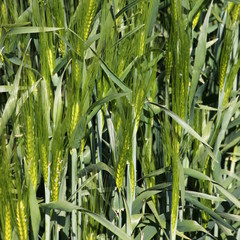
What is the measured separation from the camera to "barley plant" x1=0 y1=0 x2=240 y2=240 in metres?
1.47

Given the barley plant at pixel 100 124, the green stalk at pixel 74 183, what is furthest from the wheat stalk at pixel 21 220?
the green stalk at pixel 74 183

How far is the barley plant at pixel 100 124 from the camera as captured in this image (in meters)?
1.47

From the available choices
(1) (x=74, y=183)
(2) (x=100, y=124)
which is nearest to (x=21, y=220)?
A: (1) (x=74, y=183)

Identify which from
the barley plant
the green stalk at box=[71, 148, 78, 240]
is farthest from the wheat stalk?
the green stalk at box=[71, 148, 78, 240]

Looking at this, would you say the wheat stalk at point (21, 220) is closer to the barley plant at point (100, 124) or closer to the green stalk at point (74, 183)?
the barley plant at point (100, 124)

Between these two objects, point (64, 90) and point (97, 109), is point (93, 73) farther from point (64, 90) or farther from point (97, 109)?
point (64, 90)

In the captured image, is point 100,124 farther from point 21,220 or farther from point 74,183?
point 21,220

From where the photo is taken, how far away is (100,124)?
1.73 metres

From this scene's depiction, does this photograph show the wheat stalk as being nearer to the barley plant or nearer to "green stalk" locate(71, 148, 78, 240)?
the barley plant

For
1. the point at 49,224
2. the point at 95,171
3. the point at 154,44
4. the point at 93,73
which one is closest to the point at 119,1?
the point at 154,44

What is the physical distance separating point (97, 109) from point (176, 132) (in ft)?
0.74

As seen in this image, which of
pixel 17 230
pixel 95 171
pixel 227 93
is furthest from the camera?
pixel 227 93

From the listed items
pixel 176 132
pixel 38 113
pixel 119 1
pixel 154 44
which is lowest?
pixel 176 132

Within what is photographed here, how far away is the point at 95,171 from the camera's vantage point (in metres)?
1.67
